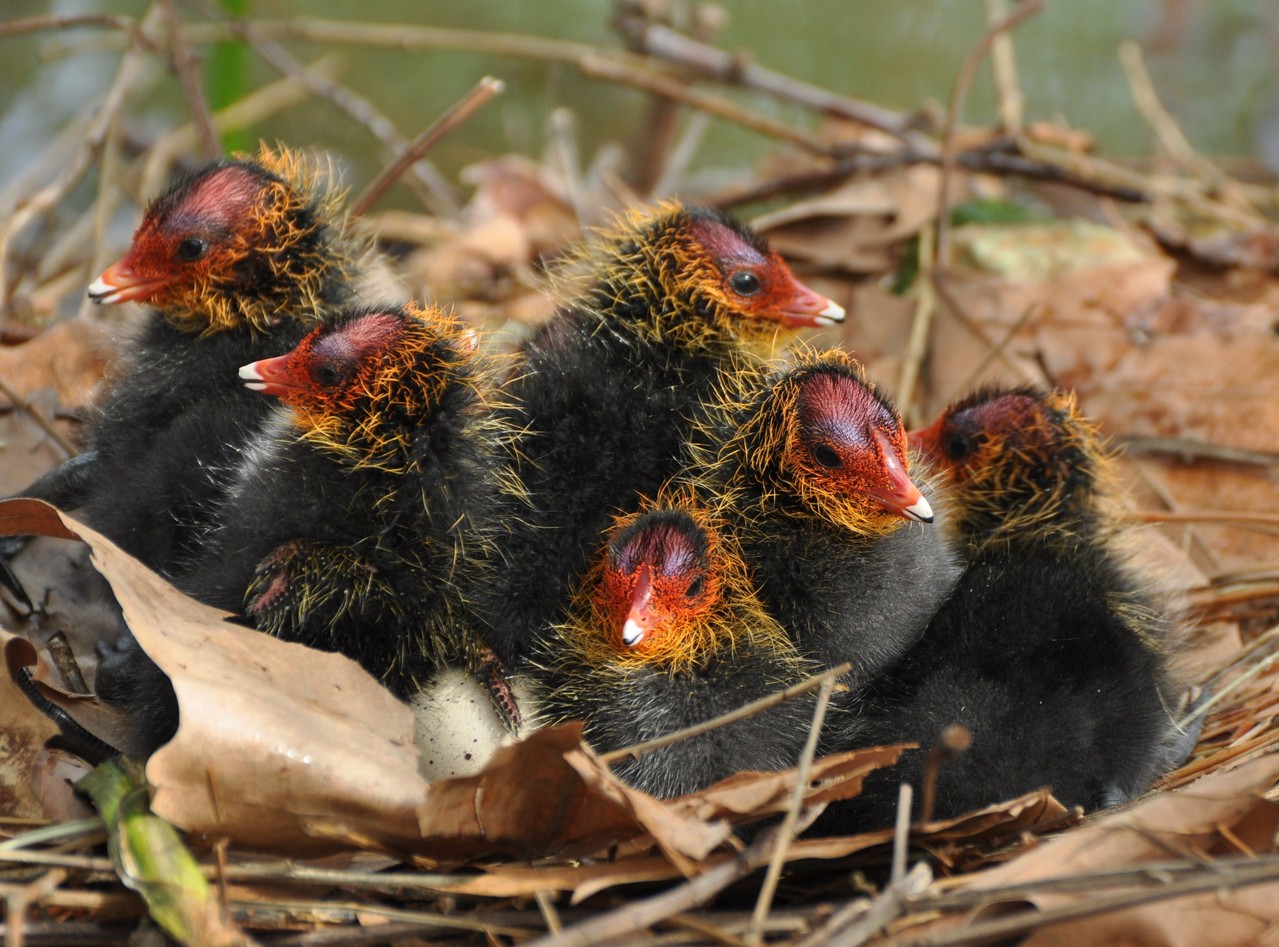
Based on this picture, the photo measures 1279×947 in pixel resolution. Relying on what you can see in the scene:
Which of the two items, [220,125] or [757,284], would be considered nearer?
[757,284]

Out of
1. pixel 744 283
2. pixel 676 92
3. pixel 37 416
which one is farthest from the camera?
pixel 676 92

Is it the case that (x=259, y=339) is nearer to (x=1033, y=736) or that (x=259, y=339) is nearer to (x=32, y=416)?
(x=32, y=416)

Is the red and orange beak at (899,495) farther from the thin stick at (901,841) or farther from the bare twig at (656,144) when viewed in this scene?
the bare twig at (656,144)

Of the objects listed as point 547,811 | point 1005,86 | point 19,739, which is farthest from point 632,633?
point 1005,86

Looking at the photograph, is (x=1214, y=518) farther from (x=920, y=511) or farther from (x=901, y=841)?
(x=901, y=841)

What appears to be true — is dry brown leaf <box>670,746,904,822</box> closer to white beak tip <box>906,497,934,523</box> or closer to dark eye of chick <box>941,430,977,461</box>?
white beak tip <box>906,497,934,523</box>

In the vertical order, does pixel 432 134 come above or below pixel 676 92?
below

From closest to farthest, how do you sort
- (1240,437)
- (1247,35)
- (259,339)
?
1. (259,339)
2. (1240,437)
3. (1247,35)

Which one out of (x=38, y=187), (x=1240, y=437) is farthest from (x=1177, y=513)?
(x=38, y=187)
